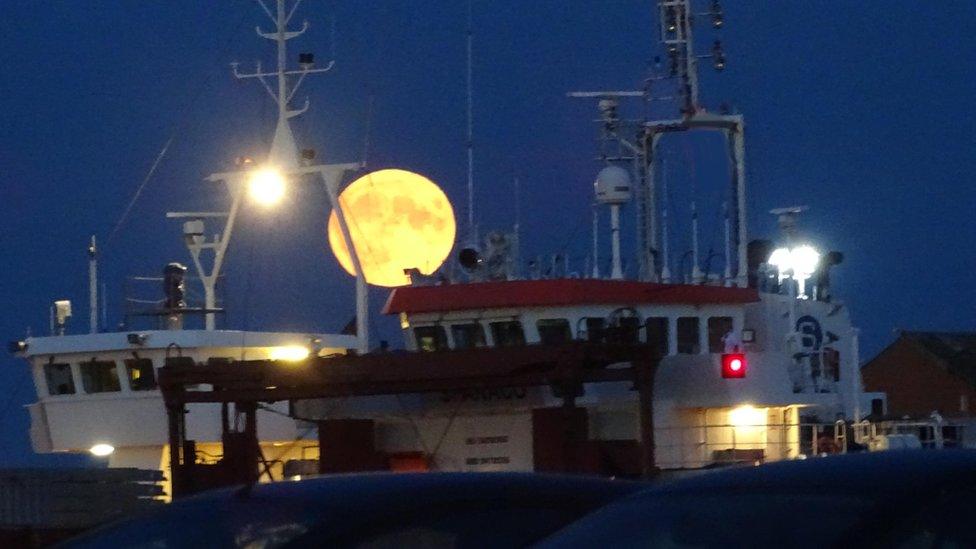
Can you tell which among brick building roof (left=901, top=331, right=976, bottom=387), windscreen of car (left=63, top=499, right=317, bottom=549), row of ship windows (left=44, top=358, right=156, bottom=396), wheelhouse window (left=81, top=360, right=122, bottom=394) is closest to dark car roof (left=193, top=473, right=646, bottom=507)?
windscreen of car (left=63, top=499, right=317, bottom=549)

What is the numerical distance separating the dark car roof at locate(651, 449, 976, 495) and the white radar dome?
19684 mm

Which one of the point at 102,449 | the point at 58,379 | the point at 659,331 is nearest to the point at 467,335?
the point at 659,331

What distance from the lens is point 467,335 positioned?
24.0m

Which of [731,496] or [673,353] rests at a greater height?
[673,353]

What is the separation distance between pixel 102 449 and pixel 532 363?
43.1ft

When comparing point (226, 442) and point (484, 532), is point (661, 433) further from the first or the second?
point (484, 532)

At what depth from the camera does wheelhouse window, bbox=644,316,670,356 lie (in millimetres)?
23703

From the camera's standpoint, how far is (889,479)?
18.0 feet

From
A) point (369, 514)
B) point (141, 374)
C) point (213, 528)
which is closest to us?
point (369, 514)

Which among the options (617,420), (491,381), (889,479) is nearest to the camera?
(889,479)

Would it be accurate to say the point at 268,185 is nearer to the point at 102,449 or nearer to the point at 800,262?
the point at 102,449

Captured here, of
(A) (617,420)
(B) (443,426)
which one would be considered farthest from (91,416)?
(A) (617,420)

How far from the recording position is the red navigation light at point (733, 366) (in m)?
23.0

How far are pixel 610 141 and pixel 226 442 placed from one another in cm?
858
